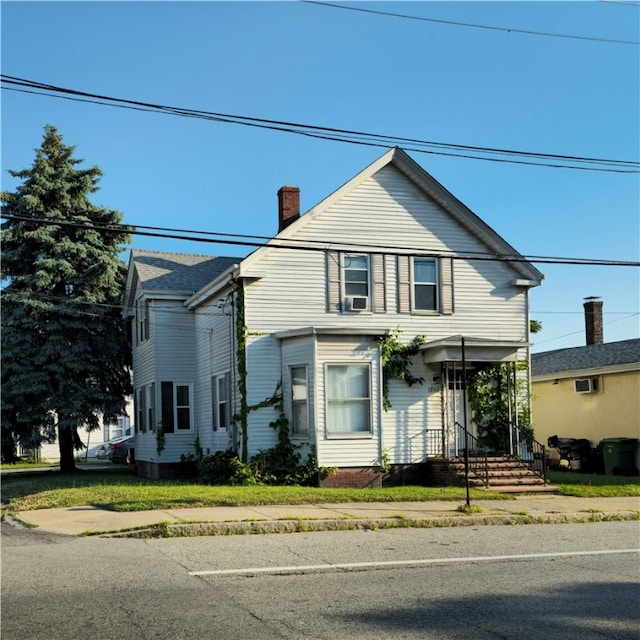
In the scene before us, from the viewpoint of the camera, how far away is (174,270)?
2803cm

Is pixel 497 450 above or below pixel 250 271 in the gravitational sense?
below

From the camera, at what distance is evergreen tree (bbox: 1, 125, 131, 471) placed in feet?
89.1

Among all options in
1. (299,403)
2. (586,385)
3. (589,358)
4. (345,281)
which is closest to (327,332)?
(299,403)

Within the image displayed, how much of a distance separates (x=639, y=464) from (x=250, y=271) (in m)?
13.9

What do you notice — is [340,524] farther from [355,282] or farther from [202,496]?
[355,282]

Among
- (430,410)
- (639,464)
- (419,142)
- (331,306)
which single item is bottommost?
(639,464)

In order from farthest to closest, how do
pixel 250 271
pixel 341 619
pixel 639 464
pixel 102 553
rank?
1. pixel 639 464
2. pixel 250 271
3. pixel 102 553
4. pixel 341 619

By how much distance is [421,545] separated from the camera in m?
11.9

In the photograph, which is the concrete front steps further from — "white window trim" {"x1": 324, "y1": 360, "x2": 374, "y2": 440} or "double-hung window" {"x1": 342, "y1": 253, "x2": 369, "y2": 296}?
"double-hung window" {"x1": 342, "y1": 253, "x2": 369, "y2": 296}

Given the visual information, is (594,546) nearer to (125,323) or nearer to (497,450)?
(497,450)

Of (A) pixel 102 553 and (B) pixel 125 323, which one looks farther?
(B) pixel 125 323

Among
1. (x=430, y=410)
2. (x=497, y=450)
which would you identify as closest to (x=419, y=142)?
(x=430, y=410)

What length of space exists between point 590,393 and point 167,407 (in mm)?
14169

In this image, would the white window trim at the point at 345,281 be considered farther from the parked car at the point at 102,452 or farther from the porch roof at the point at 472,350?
the parked car at the point at 102,452
